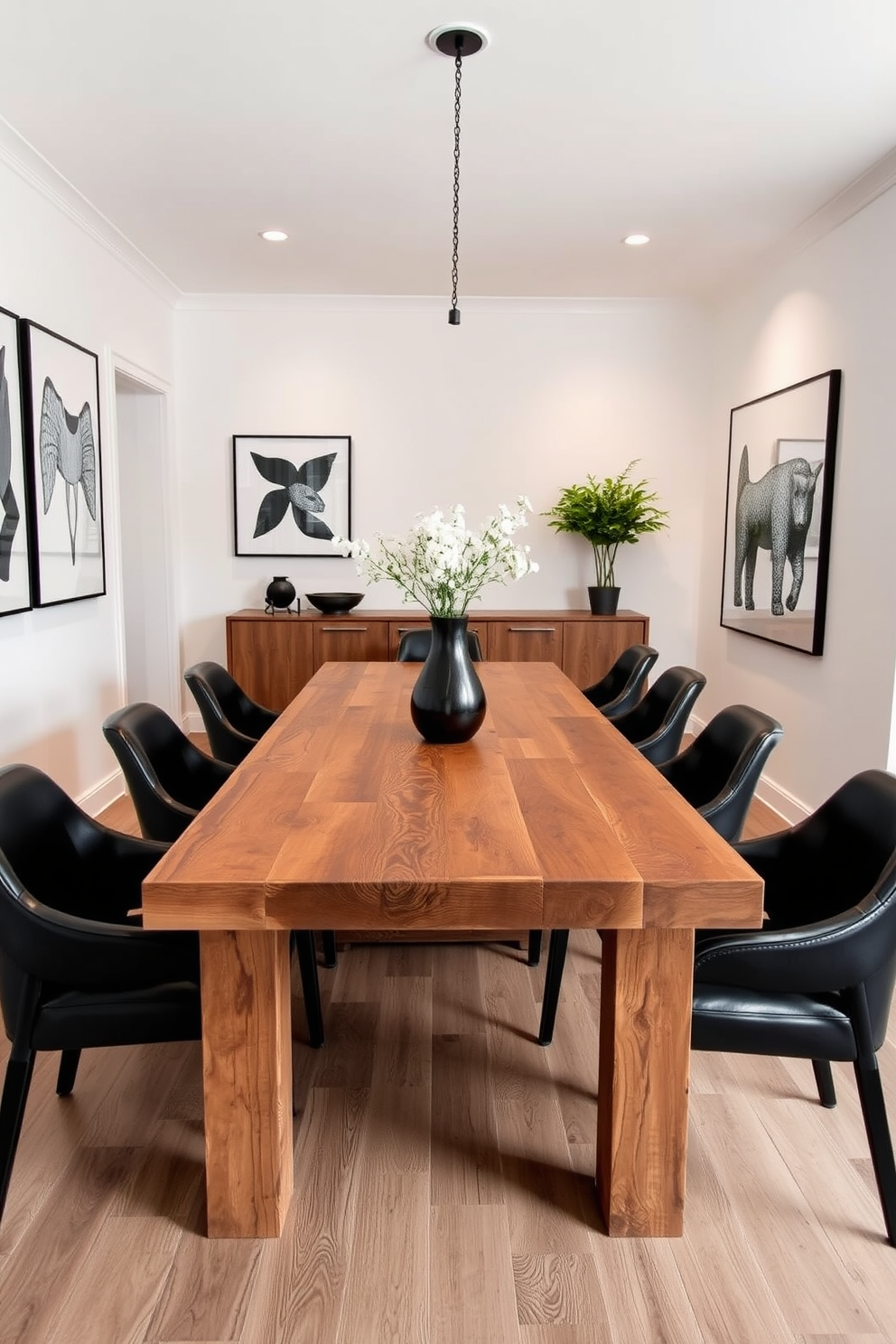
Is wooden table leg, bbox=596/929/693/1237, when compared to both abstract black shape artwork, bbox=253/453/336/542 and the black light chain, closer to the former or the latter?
the black light chain

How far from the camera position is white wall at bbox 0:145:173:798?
10.6ft

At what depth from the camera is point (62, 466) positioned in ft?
11.7

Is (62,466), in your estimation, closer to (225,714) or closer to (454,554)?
(225,714)

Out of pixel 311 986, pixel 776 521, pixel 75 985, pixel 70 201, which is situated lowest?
pixel 311 986

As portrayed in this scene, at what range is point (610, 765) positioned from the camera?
2137mm

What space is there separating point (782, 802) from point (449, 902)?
3.29m

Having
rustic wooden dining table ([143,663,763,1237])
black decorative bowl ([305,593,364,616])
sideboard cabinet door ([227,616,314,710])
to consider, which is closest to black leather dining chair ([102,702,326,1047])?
rustic wooden dining table ([143,663,763,1237])

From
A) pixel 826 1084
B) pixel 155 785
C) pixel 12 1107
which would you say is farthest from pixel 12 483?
pixel 826 1084

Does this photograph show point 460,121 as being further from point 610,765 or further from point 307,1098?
point 307,1098

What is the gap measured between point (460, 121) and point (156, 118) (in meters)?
1.03

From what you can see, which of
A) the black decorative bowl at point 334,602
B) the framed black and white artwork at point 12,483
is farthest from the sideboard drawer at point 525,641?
the framed black and white artwork at point 12,483

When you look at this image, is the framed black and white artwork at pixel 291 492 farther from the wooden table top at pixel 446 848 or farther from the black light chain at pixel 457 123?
the wooden table top at pixel 446 848

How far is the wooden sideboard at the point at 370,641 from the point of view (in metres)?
5.07

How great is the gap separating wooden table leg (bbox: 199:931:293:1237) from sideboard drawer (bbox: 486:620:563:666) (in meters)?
3.58
